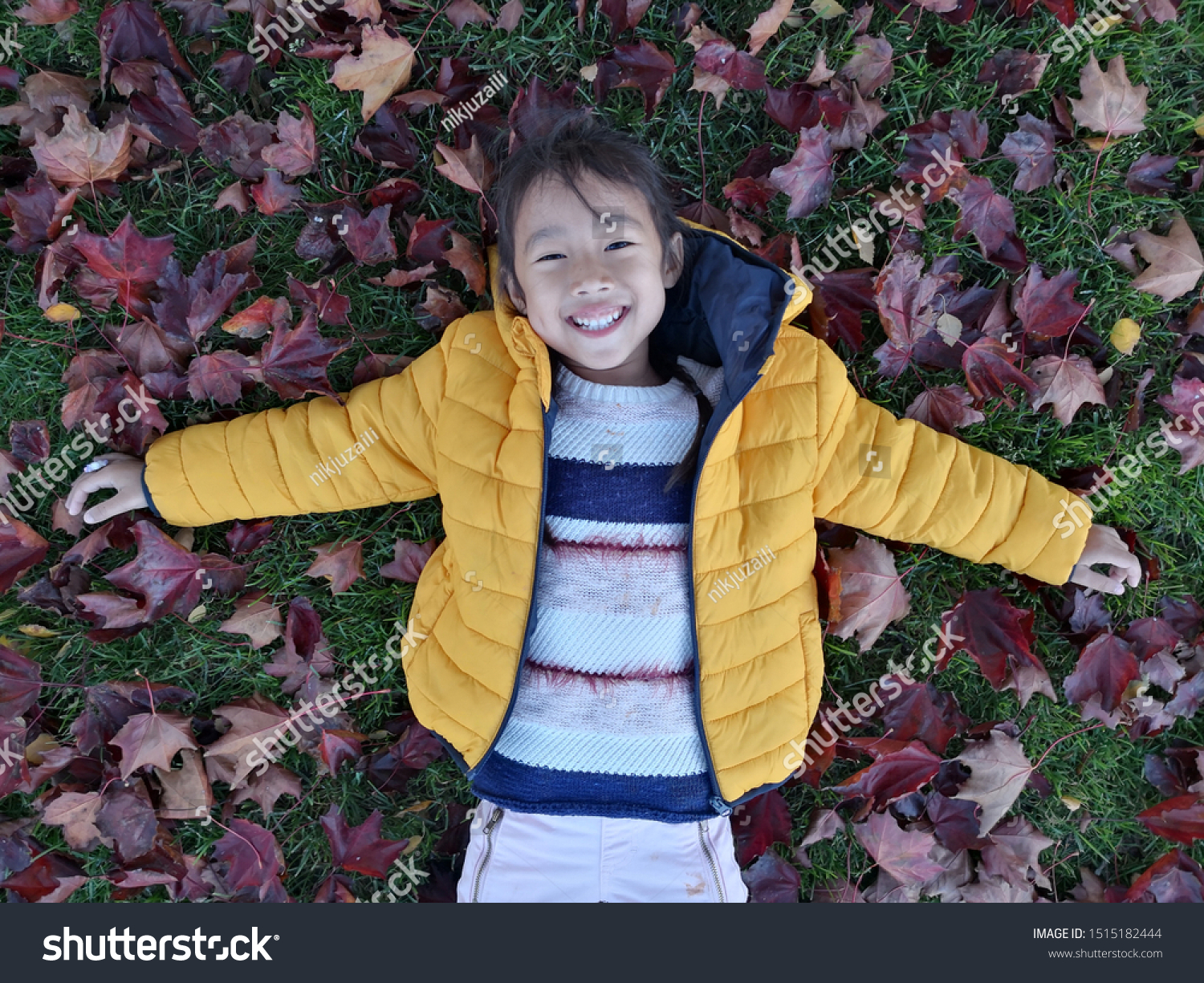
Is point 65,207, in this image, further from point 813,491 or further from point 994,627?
point 994,627

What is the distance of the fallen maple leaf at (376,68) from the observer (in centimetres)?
243

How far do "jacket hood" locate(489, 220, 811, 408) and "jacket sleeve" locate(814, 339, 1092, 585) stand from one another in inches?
9.1

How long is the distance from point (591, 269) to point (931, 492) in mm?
1114

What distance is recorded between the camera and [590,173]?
83.7 inches

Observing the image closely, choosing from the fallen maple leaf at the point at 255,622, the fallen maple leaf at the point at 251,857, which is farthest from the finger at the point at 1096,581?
the fallen maple leaf at the point at 251,857

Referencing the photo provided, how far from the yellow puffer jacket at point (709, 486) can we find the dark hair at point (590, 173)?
3.0 inches

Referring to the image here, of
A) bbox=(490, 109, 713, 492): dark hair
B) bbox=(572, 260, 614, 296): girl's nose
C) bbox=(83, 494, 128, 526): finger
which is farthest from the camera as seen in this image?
bbox=(83, 494, 128, 526): finger

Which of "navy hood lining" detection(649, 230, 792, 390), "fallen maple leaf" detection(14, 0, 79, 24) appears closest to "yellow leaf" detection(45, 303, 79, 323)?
"fallen maple leaf" detection(14, 0, 79, 24)

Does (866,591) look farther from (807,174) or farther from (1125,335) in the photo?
(807,174)

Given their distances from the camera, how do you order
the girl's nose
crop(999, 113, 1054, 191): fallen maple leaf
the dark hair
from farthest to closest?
crop(999, 113, 1054, 191): fallen maple leaf
the dark hair
the girl's nose

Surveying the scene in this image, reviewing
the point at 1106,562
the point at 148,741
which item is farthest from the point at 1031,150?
the point at 148,741

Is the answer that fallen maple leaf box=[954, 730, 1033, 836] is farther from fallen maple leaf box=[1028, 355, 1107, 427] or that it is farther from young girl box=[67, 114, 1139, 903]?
fallen maple leaf box=[1028, 355, 1107, 427]

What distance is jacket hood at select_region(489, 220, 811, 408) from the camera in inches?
83.4

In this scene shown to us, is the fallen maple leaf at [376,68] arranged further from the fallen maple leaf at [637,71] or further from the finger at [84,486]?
the finger at [84,486]
